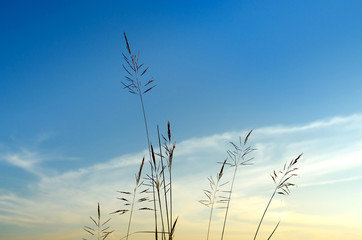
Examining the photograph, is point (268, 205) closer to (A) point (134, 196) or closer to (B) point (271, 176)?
(B) point (271, 176)

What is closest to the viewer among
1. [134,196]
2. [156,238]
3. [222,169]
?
[156,238]

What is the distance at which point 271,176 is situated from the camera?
4.27m

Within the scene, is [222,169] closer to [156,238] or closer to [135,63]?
[156,238]

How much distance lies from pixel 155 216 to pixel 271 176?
1.54 m

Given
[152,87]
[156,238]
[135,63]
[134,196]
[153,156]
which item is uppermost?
[135,63]

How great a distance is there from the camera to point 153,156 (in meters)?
3.50

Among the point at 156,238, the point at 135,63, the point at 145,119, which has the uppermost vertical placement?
the point at 135,63

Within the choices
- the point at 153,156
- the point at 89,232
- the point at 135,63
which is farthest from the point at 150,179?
the point at 135,63

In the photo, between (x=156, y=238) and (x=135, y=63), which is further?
(x=135, y=63)

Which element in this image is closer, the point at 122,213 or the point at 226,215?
the point at 122,213

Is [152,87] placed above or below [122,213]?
above

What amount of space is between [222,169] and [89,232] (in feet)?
5.10

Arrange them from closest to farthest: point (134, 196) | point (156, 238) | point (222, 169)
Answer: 1. point (156, 238)
2. point (134, 196)
3. point (222, 169)

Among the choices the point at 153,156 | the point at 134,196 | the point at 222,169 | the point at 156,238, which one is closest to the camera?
the point at 156,238
